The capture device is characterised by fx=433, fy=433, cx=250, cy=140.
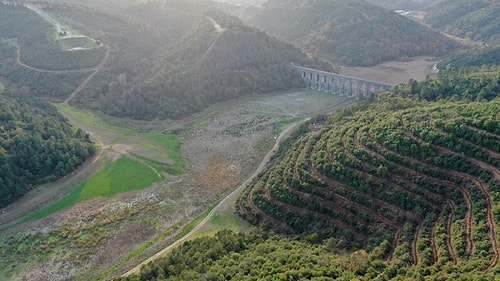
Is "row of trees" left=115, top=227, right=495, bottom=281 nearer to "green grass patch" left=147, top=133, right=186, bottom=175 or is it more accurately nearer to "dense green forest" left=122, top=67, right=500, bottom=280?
"dense green forest" left=122, top=67, right=500, bottom=280

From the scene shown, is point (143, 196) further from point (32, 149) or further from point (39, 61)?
point (39, 61)

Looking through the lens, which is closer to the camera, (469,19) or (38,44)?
(38,44)

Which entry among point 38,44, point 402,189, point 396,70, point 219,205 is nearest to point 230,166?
point 219,205

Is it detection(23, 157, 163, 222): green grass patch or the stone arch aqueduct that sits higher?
the stone arch aqueduct

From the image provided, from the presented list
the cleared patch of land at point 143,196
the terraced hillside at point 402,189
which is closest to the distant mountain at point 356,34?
the cleared patch of land at point 143,196

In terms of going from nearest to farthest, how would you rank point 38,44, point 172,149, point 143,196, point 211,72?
point 143,196
point 172,149
point 211,72
point 38,44

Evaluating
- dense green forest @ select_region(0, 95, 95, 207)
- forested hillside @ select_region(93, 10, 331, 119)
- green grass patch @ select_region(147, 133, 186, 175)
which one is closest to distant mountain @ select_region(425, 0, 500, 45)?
forested hillside @ select_region(93, 10, 331, 119)
